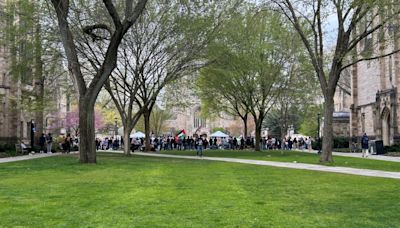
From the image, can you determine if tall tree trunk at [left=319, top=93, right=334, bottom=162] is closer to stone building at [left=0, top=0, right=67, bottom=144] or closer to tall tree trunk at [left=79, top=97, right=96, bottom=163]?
tall tree trunk at [left=79, top=97, right=96, bottom=163]

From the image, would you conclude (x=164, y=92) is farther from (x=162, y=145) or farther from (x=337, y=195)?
(x=337, y=195)

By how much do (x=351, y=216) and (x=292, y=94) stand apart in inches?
1494

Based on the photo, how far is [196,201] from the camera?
1038 cm

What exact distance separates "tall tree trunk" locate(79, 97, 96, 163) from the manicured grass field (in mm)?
5781

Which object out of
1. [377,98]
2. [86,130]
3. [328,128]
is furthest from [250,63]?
[86,130]

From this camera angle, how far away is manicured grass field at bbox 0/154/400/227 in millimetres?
8117

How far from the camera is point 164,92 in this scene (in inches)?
1977

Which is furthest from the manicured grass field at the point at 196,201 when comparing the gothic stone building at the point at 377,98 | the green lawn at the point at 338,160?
the gothic stone building at the point at 377,98

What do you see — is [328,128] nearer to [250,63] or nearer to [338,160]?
[338,160]

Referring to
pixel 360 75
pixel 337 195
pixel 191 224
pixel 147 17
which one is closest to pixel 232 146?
pixel 360 75

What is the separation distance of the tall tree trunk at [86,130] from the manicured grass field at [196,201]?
5.78 meters

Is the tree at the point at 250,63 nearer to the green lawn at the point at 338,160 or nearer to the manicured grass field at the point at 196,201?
the green lawn at the point at 338,160

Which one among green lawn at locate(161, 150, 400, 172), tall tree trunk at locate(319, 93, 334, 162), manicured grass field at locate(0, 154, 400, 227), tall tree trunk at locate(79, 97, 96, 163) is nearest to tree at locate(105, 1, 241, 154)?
green lawn at locate(161, 150, 400, 172)

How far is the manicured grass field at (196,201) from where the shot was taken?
26.6 feet
